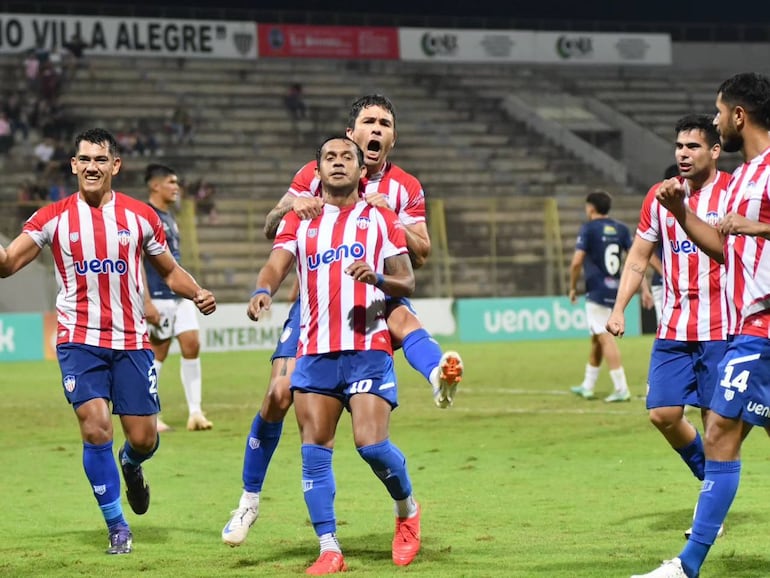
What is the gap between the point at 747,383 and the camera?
5961mm

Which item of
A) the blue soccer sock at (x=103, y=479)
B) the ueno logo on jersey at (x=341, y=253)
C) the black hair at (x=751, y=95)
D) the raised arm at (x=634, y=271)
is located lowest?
the blue soccer sock at (x=103, y=479)

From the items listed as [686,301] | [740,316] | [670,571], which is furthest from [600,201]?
[670,571]

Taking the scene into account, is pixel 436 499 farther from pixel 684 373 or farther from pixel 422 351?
pixel 422 351

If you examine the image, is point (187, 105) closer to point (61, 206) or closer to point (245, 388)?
point (245, 388)

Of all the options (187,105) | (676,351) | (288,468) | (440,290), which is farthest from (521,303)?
(676,351)

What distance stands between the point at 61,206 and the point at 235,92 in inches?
1170

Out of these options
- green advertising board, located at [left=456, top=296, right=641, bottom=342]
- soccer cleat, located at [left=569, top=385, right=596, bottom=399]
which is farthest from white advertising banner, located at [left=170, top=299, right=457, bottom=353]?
soccer cleat, located at [left=569, top=385, right=596, bottom=399]

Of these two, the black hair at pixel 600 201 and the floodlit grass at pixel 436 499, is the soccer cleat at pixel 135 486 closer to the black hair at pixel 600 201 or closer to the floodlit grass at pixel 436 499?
the floodlit grass at pixel 436 499

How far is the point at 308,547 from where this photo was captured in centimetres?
742

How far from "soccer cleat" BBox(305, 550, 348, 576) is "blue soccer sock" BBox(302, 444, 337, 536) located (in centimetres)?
12

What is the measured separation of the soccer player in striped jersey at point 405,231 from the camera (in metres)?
7.21

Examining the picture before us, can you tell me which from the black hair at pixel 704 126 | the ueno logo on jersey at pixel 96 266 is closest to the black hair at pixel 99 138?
the ueno logo on jersey at pixel 96 266

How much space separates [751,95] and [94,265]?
3.62 metres

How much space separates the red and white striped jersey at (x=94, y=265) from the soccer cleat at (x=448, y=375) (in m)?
1.90
